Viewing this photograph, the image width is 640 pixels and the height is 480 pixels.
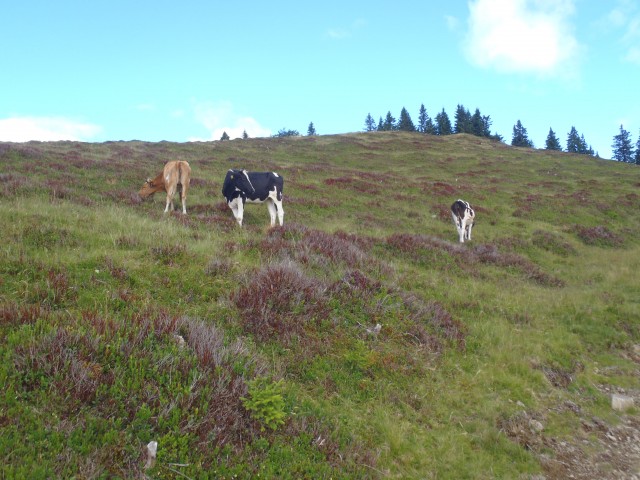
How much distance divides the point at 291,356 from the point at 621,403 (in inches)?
203

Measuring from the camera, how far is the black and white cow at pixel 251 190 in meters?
14.2

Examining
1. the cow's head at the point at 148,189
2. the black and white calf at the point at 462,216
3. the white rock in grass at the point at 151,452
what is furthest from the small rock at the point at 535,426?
the cow's head at the point at 148,189

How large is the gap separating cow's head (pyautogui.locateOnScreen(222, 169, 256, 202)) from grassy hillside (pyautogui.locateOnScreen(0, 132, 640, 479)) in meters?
1.69

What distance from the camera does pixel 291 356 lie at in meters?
5.50

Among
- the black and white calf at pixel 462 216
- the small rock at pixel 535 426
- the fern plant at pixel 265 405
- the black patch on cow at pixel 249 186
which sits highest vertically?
the black patch on cow at pixel 249 186

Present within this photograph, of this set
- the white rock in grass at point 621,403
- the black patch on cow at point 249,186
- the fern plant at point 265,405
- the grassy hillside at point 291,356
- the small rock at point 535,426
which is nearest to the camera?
the grassy hillside at point 291,356

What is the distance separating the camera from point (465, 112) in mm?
95250

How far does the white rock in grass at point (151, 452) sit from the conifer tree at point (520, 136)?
4073 inches

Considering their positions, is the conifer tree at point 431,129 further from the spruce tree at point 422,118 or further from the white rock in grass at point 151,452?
the white rock in grass at point 151,452

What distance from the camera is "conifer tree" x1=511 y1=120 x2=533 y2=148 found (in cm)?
9325

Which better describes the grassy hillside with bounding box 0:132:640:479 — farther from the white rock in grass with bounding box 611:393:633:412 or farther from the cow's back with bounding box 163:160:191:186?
the cow's back with bounding box 163:160:191:186

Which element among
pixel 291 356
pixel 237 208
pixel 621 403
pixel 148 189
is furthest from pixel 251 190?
pixel 621 403

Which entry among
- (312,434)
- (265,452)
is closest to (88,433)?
(265,452)

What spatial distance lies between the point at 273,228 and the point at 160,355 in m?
7.10
